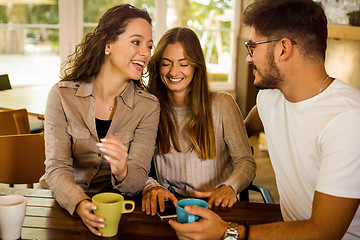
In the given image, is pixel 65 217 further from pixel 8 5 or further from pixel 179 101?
pixel 8 5

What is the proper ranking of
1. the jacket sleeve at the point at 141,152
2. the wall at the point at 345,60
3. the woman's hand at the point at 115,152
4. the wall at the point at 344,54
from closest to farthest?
the woman's hand at the point at 115,152
the jacket sleeve at the point at 141,152
the wall at the point at 344,54
the wall at the point at 345,60

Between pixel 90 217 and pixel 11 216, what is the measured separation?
0.73ft

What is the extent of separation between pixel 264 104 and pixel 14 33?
184 inches

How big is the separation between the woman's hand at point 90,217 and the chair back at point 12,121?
55.3 inches

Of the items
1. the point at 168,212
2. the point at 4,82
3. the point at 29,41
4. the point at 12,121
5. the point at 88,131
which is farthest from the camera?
the point at 29,41

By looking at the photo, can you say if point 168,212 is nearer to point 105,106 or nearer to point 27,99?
point 105,106

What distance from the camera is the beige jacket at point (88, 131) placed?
1553 mm

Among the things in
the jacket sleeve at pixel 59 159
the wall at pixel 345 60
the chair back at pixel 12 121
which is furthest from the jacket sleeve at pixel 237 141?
the wall at pixel 345 60

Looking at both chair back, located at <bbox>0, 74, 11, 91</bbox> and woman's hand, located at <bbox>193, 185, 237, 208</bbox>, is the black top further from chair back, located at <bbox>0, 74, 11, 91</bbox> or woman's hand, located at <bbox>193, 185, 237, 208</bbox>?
chair back, located at <bbox>0, 74, 11, 91</bbox>

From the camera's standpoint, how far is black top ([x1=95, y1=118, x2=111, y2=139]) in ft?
5.60

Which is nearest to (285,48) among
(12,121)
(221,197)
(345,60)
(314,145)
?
(314,145)

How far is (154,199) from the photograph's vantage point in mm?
1380

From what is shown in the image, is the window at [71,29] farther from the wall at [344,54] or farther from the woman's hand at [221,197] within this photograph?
the woman's hand at [221,197]

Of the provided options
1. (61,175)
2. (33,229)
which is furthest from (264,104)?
(33,229)
